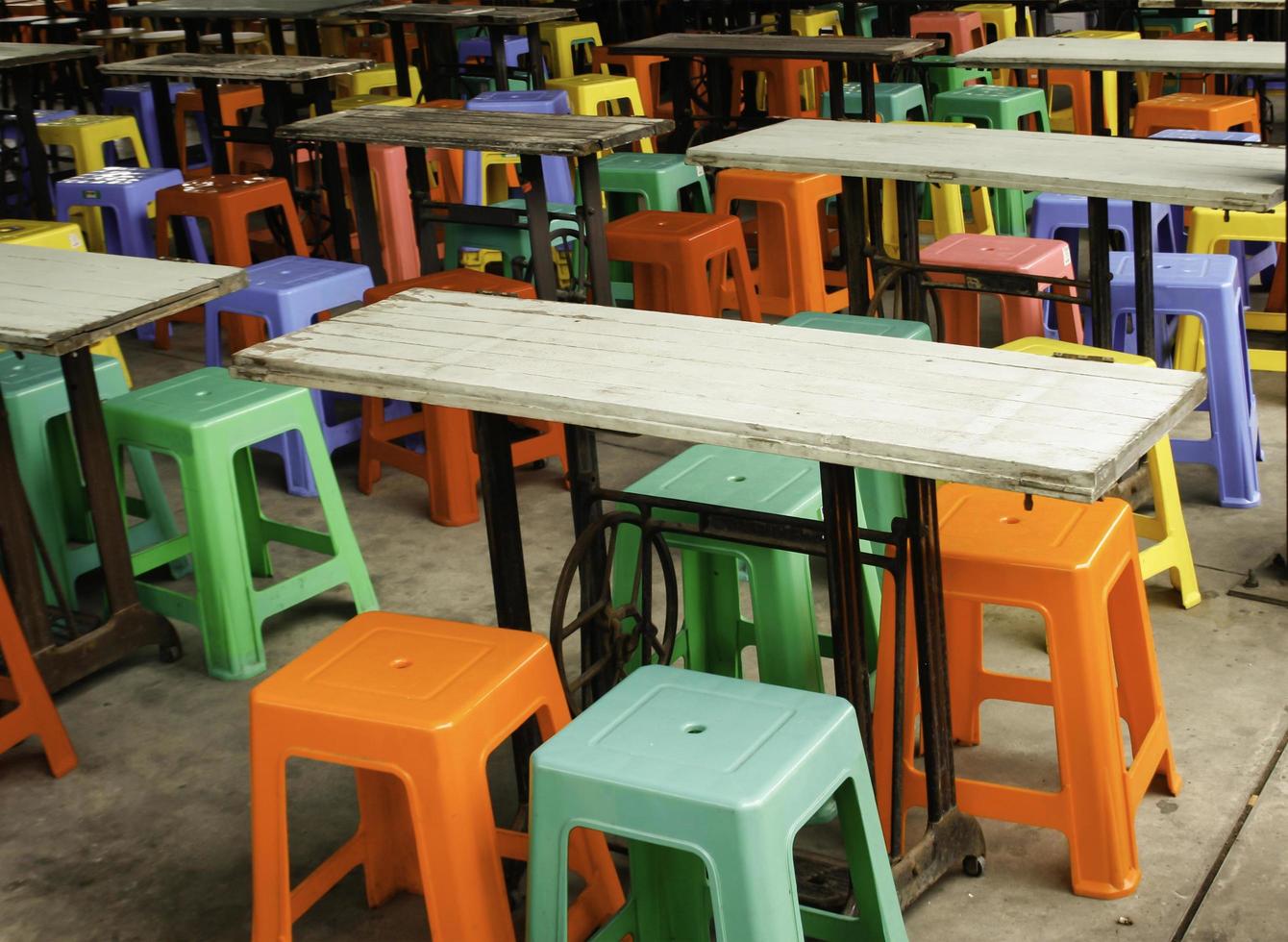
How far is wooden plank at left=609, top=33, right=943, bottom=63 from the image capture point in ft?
17.0

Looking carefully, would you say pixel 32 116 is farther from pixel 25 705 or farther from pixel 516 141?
pixel 25 705

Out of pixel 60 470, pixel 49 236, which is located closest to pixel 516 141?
pixel 60 470

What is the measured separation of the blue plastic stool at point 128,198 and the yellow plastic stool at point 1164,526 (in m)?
3.39

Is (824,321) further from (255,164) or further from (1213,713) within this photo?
(255,164)

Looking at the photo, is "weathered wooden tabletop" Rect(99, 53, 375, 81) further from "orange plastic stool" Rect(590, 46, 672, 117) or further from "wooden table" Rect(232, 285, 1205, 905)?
"wooden table" Rect(232, 285, 1205, 905)

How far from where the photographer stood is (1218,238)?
4273 mm

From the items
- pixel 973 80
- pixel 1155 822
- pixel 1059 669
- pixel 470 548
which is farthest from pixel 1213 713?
pixel 973 80

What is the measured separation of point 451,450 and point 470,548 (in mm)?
278

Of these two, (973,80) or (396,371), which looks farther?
(973,80)

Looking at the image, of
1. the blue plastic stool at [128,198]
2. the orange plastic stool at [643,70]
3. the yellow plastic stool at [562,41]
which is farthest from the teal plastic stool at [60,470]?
the yellow plastic stool at [562,41]

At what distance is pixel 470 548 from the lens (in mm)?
3980

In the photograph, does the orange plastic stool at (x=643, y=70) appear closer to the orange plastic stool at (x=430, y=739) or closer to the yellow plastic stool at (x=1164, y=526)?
the yellow plastic stool at (x=1164, y=526)

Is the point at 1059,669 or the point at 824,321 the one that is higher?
the point at 824,321

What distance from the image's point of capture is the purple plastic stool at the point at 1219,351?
3707 millimetres
